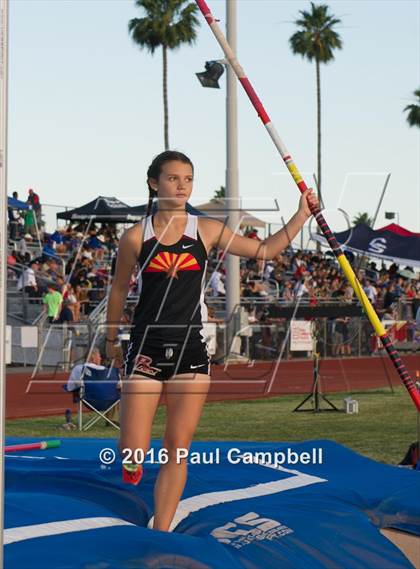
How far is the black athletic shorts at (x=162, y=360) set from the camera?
4.41 metres

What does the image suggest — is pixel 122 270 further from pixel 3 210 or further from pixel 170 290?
pixel 3 210

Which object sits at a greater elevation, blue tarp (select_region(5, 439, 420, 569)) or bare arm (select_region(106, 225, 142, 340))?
bare arm (select_region(106, 225, 142, 340))

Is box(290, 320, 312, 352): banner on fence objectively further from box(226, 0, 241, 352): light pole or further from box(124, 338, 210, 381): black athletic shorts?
box(124, 338, 210, 381): black athletic shorts

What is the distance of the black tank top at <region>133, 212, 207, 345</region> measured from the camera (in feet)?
14.5

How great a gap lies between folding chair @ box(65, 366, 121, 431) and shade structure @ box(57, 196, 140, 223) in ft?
36.7

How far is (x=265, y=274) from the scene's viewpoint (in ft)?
83.1

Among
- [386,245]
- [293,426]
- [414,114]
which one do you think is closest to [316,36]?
[414,114]

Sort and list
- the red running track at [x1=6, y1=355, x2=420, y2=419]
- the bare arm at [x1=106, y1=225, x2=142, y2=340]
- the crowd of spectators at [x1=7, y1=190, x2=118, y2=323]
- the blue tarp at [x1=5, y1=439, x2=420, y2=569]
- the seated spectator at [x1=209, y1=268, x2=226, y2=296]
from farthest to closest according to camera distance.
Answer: the seated spectator at [x1=209, y1=268, x2=226, y2=296] < the crowd of spectators at [x1=7, y1=190, x2=118, y2=323] < the red running track at [x1=6, y1=355, x2=420, y2=419] < the bare arm at [x1=106, y1=225, x2=142, y2=340] < the blue tarp at [x1=5, y1=439, x2=420, y2=569]

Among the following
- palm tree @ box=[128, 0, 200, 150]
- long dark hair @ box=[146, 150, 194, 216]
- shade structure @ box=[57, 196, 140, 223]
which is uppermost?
palm tree @ box=[128, 0, 200, 150]

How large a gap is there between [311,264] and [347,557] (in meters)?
23.0

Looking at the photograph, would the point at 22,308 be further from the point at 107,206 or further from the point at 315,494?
the point at 315,494

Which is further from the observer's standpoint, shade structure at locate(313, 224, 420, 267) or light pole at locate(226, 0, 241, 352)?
shade structure at locate(313, 224, 420, 267)

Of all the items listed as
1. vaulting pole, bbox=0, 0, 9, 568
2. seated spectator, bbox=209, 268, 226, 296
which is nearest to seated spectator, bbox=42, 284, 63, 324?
seated spectator, bbox=209, 268, 226, 296

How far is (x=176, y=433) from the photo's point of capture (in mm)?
4441
